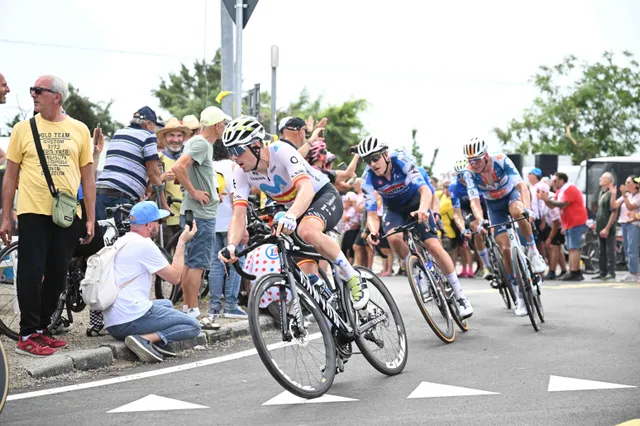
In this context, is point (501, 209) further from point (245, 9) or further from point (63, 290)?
point (63, 290)

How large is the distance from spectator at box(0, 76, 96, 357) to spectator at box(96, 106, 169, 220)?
4.44 ft

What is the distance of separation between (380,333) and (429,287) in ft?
7.10

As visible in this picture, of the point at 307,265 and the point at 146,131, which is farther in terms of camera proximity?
the point at 146,131

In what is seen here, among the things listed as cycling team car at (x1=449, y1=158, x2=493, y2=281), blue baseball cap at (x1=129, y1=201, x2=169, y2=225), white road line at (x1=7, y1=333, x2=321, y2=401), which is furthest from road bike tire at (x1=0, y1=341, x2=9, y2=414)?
cycling team car at (x1=449, y1=158, x2=493, y2=281)

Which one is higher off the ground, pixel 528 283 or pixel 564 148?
pixel 564 148

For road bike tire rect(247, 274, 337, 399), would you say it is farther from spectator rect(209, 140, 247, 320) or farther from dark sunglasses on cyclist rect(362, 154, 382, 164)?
dark sunglasses on cyclist rect(362, 154, 382, 164)

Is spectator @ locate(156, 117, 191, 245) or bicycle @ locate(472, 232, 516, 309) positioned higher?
spectator @ locate(156, 117, 191, 245)

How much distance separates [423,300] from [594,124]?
66.3 m

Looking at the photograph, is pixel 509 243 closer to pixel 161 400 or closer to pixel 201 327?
pixel 201 327

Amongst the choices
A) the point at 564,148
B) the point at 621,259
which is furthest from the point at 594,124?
the point at 621,259

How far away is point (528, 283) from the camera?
413 inches

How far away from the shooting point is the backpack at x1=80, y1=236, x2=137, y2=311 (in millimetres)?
8062

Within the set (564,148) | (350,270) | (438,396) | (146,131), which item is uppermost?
(564,148)

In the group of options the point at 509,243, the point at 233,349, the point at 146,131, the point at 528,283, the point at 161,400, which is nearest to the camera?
the point at 161,400
